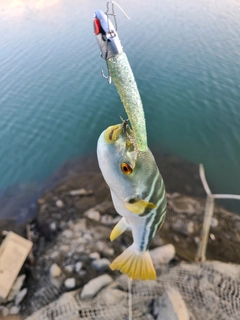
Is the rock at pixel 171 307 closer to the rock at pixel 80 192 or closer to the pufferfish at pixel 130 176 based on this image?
the pufferfish at pixel 130 176

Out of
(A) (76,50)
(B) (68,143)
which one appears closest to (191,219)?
(B) (68,143)

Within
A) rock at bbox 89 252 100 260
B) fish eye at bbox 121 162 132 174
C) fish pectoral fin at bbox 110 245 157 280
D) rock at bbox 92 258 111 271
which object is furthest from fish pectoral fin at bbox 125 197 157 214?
rock at bbox 89 252 100 260

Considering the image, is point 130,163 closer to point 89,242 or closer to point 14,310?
point 89,242

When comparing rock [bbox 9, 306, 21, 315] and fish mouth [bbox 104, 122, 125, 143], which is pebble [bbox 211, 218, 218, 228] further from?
fish mouth [bbox 104, 122, 125, 143]

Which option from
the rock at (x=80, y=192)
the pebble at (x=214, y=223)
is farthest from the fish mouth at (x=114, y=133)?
the rock at (x=80, y=192)

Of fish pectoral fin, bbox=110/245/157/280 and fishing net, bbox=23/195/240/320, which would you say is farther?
fishing net, bbox=23/195/240/320

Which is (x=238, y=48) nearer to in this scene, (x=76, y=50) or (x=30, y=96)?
(x=76, y=50)
